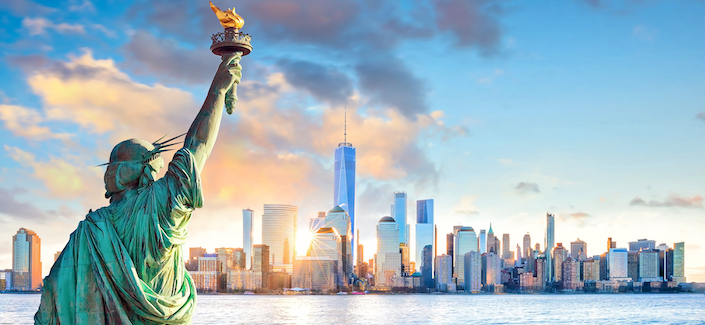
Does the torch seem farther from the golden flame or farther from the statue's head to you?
the statue's head

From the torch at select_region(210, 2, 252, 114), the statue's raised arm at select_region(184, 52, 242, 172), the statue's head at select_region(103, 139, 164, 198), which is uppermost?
the torch at select_region(210, 2, 252, 114)

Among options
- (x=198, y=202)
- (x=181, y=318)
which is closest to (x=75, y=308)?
(x=181, y=318)

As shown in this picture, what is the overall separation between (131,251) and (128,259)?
0.15m

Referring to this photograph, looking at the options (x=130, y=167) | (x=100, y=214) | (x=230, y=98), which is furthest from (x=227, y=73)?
Result: (x=100, y=214)

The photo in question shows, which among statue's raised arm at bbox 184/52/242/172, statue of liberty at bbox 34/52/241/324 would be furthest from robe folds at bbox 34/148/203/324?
statue's raised arm at bbox 184/52/242/172

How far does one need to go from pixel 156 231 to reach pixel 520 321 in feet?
267

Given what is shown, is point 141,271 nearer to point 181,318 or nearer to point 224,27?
point 181,318

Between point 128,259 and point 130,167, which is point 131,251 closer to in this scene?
point 128,259

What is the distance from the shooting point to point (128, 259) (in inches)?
289

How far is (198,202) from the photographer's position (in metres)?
7.60

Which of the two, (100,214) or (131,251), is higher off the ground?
(100,214)

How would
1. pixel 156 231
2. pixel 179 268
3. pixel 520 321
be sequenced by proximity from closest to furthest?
pixel 156 231 → pixel 179 268 → pixel 520 321

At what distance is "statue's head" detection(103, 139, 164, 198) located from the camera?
7.72 meters

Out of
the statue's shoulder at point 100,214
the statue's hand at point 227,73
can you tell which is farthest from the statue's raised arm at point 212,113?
the statue's shoulder at point 100,214
